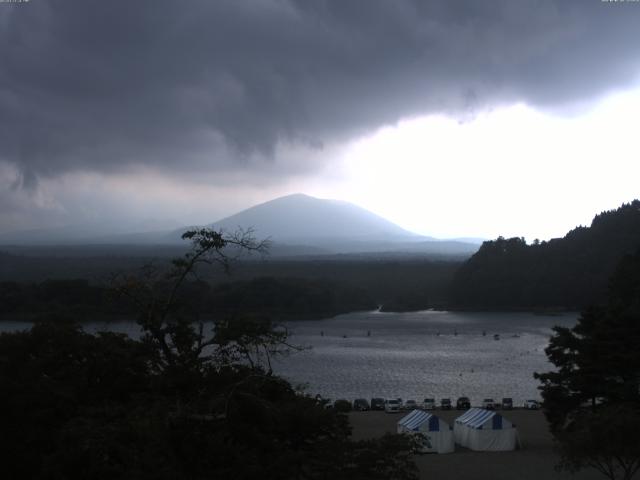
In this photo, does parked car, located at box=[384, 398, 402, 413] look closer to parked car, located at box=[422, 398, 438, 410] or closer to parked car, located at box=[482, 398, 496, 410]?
parked car, located at box=[422, 398, 438, 410]

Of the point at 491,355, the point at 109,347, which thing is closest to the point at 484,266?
the point at 491,355

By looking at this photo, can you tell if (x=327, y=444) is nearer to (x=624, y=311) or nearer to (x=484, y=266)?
(x=624, y=311)

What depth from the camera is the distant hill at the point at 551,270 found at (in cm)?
2983

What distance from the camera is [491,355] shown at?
54.6 ft

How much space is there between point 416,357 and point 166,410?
1353cm

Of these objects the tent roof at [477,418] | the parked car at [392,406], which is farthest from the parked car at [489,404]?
the tent roof at [477,418]

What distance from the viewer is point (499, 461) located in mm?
6691

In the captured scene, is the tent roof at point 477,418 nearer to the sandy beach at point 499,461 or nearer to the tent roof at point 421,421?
the sandy beach at point 499,461

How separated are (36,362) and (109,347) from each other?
1.41ft

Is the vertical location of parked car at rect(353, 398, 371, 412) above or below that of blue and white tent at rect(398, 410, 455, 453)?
below

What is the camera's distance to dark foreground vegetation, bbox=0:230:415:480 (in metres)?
3.02

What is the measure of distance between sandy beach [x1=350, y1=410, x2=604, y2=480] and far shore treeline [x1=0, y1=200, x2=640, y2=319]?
509 inches

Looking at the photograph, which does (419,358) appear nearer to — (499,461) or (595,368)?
(595,368)

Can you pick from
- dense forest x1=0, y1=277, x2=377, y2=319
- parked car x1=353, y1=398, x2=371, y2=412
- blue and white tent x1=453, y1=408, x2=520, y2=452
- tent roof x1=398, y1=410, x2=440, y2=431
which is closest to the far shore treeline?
dense forest x1=0, y1=277, x2=377, y2=319
